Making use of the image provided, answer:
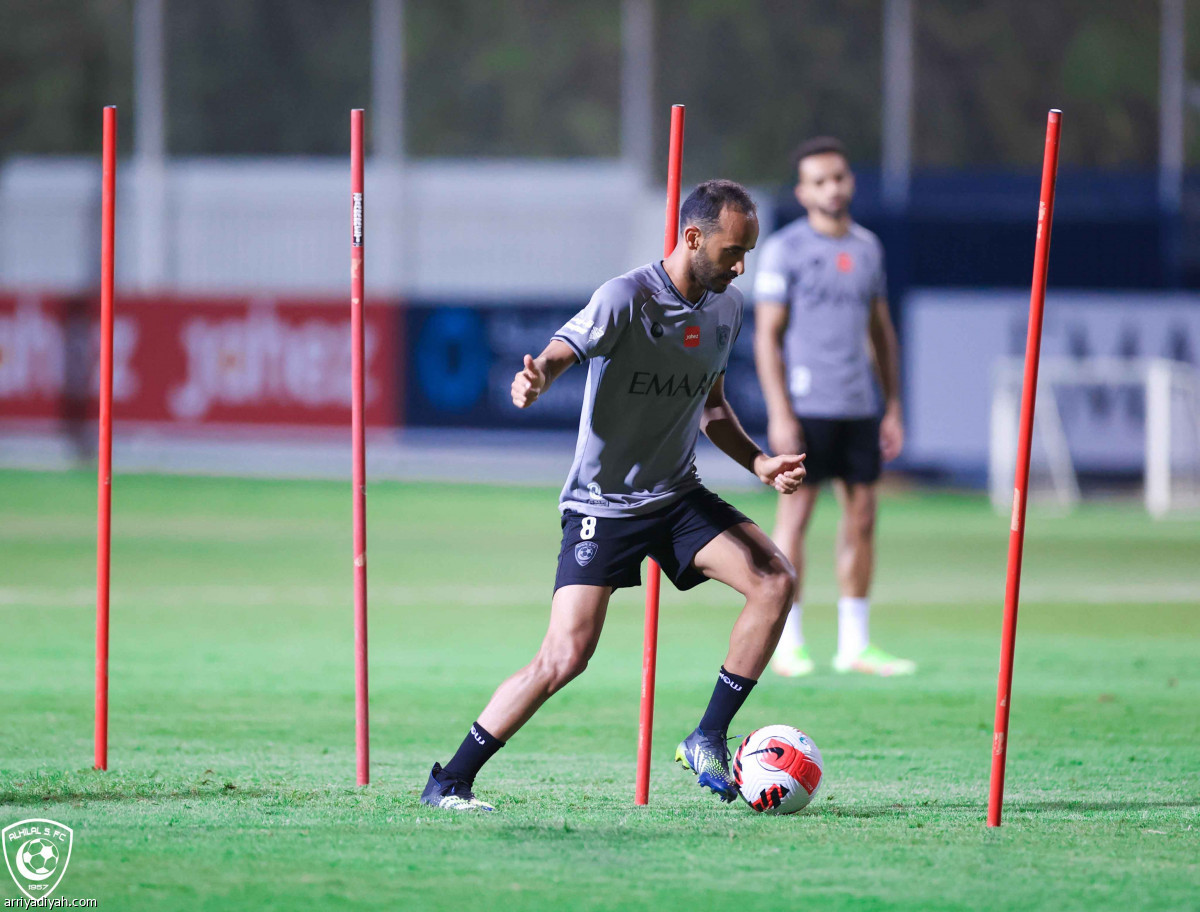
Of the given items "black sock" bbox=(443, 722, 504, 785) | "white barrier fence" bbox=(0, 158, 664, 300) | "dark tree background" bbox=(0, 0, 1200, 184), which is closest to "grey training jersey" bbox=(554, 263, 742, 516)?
"black sock" bbox=(443, 722, 504, 785)

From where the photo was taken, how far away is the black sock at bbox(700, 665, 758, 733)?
19.8 feet

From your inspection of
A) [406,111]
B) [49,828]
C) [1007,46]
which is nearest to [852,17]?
[1007,46]

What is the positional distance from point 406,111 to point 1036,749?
31413 mm

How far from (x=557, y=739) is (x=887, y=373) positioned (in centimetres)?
296

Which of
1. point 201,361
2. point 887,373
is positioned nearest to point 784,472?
point 887,373

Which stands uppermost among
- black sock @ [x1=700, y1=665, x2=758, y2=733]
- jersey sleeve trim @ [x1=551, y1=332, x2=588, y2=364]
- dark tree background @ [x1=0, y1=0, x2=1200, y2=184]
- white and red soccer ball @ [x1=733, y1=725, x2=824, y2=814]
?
dark tree background @ [x1=0, y1=0, x2=1200, y2=184]

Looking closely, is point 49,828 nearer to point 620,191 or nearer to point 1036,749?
point 1036,749

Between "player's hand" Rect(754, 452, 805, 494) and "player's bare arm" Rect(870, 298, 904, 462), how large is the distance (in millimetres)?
3254

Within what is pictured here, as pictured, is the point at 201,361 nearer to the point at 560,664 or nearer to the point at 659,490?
the point at 659,490

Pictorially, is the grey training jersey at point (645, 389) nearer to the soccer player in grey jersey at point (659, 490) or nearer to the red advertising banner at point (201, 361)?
the soccer player in grey jersey at point (659, 490)

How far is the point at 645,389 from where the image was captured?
5.82 metres

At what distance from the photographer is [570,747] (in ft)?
23.8

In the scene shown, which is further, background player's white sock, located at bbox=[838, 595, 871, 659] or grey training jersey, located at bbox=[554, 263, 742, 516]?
background player's white sock, located at bbox=[838, 595, 871, 659]

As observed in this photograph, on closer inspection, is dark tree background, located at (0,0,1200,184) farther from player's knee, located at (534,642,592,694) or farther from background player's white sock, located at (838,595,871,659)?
player's knee, located at (534,642,592,694)
